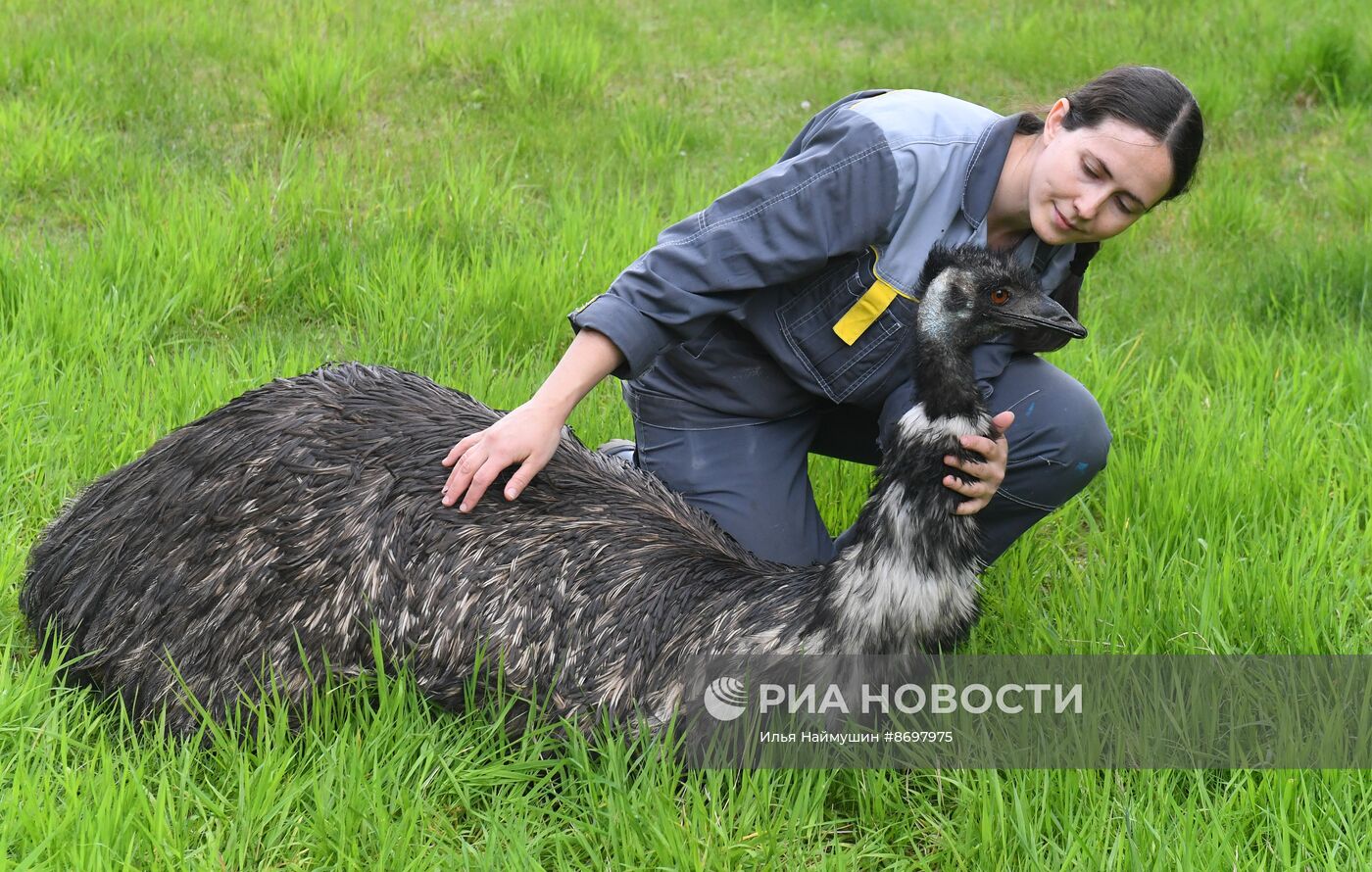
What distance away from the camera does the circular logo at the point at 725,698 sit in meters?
3.30

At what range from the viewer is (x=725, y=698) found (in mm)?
3312

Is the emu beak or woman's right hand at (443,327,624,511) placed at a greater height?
the emu beak

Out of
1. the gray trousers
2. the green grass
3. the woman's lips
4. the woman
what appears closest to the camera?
the green grass

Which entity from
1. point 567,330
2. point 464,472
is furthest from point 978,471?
point 567,330

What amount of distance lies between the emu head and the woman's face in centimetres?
43

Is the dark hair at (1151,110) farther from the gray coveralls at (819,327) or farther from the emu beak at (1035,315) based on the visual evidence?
the emu beak at (1035,315)

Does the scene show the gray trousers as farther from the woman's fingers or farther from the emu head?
the woman's fingers

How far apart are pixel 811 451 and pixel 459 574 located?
1552 mm

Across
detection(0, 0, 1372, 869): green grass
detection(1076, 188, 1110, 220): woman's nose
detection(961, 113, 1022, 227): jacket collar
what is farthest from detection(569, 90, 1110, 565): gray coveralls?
detection(0, 0, 1372, 869): green grass

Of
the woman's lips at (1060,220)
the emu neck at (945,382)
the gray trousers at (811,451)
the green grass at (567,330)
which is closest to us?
the green grass at (567,330)

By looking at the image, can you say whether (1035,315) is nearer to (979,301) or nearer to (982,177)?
(979,301)

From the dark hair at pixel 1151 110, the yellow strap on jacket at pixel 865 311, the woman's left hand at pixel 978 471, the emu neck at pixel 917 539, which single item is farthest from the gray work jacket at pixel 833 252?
the woman's left hand at pixel 978 471

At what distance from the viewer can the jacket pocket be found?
382 centimetres

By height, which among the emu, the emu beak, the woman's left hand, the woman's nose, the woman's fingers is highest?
the woman's nose
